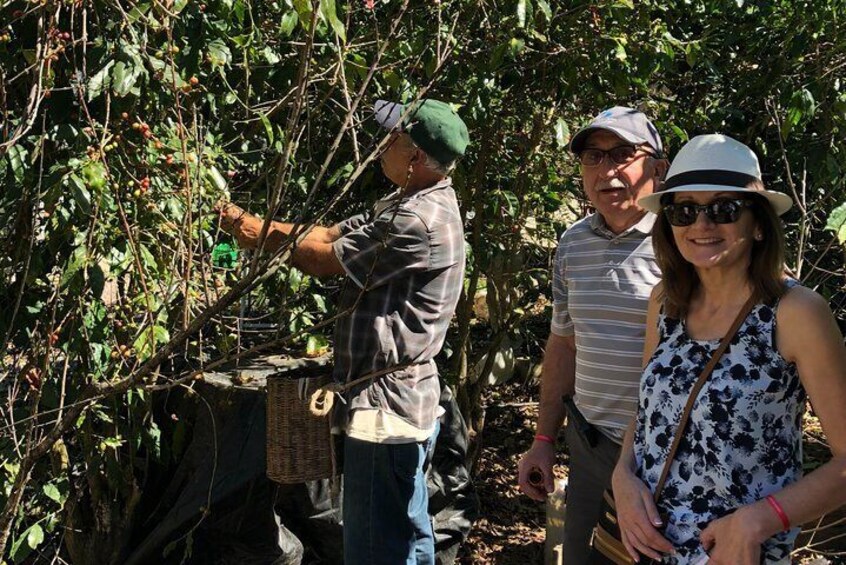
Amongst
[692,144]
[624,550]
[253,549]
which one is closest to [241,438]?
[253,549]

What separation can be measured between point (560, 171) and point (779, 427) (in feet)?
10.1

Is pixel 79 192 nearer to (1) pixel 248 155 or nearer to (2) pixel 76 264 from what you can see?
(2) pixel 76 264

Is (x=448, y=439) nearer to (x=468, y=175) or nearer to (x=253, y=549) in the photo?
(x=253, y=549)

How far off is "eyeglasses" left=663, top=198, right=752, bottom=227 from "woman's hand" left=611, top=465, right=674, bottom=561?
543mm

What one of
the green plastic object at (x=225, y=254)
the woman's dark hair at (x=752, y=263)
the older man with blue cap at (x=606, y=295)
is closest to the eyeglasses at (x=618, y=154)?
the older man with blue cap at (x=606, y=295)

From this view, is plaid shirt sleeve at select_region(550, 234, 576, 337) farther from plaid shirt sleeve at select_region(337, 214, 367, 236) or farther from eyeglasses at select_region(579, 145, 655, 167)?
plaid shirt sleeve at select_region(337, 214, 367, 236)

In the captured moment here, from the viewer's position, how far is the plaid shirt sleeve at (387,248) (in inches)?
112

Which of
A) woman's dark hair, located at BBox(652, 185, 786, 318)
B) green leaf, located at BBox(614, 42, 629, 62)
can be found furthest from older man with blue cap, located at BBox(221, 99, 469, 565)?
woman's dark hair, located at BBox(652, 185, 786, 318)

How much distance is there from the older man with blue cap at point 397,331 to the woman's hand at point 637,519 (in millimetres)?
1036

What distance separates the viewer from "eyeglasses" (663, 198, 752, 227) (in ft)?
6.46

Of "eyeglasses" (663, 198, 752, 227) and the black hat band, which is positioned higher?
the black hat band

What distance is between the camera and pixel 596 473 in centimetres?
254

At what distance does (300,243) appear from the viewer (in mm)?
2719

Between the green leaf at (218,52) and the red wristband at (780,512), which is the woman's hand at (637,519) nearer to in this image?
the red wristband at (780,512)
